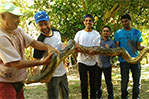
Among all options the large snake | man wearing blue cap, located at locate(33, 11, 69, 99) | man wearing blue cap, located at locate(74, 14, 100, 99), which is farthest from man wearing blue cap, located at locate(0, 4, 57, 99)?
man wearing blue cap, located at locate(74, 14, 100, 99)

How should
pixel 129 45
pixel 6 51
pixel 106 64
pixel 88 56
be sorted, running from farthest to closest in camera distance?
pixel 106 64, pixel 129 45, pixel 88 56, pixel 6 51

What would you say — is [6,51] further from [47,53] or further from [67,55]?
[67,55]

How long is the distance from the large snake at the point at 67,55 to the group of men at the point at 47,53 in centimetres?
11

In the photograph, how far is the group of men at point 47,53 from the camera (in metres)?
1.98

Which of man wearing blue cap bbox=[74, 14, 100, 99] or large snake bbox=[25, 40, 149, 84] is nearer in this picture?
large snake bbox=[25, 40, 149, 84]

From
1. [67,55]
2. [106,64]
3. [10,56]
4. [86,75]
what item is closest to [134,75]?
[106,64]

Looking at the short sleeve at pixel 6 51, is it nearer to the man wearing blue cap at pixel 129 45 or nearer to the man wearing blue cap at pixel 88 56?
the man wearing blue cap at pixel 88 56

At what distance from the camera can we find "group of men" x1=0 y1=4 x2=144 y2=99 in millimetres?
1983

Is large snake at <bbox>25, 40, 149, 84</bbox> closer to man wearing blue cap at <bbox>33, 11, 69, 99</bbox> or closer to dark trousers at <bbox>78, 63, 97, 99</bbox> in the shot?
man wearing blue cap at <bbox>33, 11, 69, 99</bbox>

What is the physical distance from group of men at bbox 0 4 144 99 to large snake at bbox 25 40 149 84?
0.11 meters

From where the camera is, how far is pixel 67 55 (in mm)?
2877

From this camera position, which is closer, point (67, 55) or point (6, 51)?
point (6, 51)

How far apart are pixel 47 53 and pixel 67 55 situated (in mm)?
396

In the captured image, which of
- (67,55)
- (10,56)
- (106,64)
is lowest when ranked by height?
(106,64)
